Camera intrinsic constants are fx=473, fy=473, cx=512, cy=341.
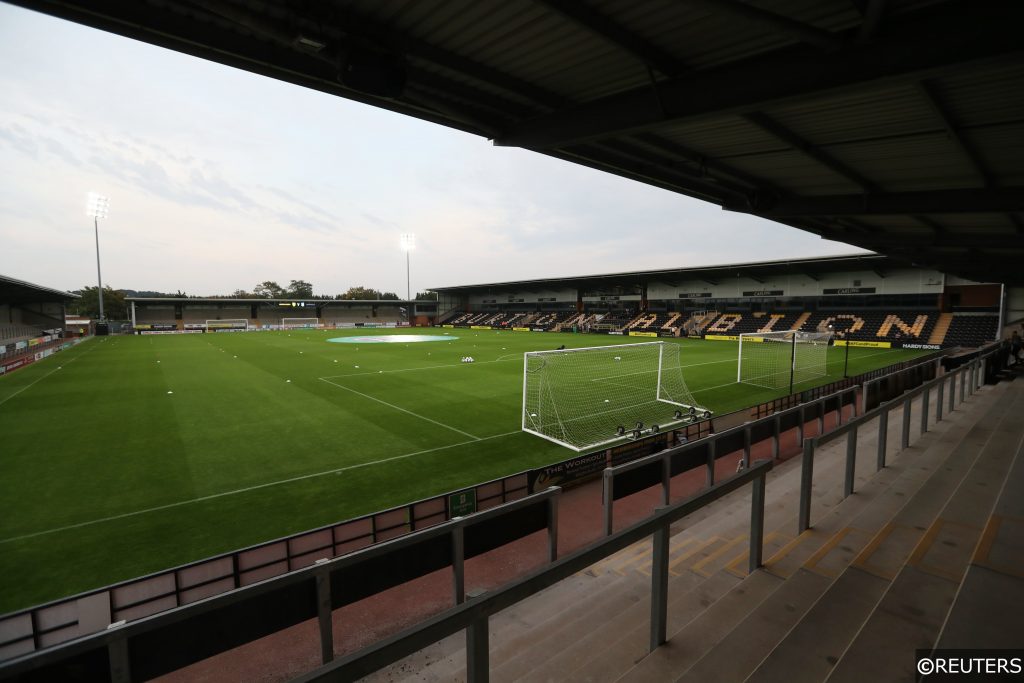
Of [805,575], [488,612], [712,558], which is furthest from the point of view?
[712,558]

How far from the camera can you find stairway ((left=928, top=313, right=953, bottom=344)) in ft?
137

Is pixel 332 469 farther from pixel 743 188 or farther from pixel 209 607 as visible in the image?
pixel 743 188

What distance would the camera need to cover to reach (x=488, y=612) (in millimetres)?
1734

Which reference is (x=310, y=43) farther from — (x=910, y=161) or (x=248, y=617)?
(x=910, y=161)

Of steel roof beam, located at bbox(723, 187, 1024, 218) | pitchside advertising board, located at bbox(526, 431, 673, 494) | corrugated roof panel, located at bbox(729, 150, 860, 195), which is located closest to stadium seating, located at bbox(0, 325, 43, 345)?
pitchside advertising board, located at bbox(526, 431, 673, 494)

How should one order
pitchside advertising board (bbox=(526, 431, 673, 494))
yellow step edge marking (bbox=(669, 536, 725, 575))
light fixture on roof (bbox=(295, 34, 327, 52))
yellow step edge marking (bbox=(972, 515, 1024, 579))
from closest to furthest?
1. yellow step edge marking (bbox=(972, 515, 1024, 579))
2. light fixture on roof (bbox=(295, 34, 327, 52))
3. yellow step edge marking (bbox=(669, 536, 725, 575))
4. pitchside advertising board (bbox=(526, 431, 673, 494))

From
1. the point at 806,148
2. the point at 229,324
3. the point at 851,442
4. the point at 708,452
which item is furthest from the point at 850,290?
the point at 229,324

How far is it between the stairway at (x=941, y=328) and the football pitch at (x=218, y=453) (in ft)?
66.9

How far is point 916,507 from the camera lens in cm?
499

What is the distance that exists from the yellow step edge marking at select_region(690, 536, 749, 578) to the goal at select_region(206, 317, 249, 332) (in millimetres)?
87310

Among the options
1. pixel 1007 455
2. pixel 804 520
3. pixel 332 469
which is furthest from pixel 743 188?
pixel 332 469

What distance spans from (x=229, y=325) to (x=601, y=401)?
259 ft

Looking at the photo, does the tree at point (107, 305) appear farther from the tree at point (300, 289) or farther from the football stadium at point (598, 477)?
the football stadium at point (598, 477)

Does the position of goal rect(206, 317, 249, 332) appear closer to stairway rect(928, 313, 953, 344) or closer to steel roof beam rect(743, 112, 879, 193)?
steel roof beam rect(743, 112, 879, 193)
